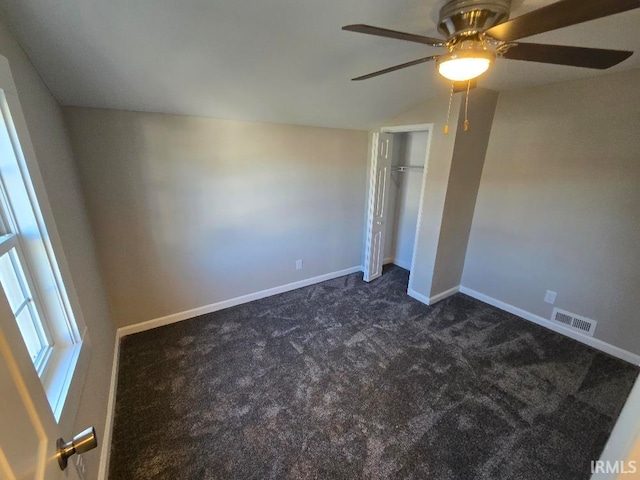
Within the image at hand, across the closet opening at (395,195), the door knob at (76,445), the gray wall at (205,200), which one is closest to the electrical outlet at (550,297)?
the closet opening at (395,195)

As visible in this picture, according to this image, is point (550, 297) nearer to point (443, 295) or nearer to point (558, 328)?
point (558, 328)

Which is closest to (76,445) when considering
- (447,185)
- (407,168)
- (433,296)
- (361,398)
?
(361,398)

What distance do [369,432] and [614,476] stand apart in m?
1.28

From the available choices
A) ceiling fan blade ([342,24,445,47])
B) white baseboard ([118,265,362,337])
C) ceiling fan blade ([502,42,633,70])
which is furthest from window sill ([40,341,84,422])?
ceiling fan blade ([502,42,633,70])

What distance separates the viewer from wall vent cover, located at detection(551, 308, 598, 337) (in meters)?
2.44

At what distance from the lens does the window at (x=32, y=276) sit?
102 cm

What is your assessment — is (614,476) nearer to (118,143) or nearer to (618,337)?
(618,337)

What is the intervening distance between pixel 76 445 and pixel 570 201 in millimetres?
3420

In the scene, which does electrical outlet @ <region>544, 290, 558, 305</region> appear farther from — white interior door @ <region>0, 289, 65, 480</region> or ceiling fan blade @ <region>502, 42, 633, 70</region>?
white interior door @ <region>0, 289, 65, 480</region>

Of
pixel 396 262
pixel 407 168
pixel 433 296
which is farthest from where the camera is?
pixel 396 262

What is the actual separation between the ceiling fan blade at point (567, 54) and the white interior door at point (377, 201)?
6.08 feet

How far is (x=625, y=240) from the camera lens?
219 cm

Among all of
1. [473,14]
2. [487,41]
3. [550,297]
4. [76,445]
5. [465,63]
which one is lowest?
[550,297]

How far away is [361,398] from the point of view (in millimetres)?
1903
